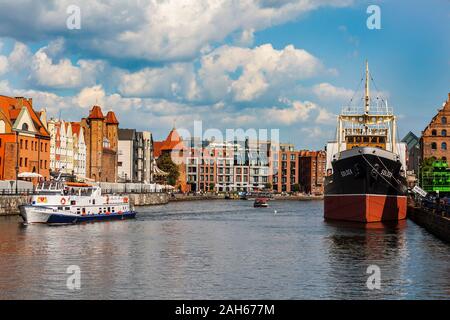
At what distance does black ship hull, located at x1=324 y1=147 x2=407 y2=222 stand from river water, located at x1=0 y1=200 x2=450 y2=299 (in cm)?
541

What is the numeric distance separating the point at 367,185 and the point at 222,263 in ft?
111

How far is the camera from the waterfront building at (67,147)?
14725cm

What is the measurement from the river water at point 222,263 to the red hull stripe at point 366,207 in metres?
5.02

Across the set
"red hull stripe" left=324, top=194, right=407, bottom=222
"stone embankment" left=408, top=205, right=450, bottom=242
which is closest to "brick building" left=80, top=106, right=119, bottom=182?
"red hull stripe" left=324, top=194, right=407, bottom=222

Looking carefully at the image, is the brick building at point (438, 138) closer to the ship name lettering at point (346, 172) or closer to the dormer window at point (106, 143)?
the dormer window at point (106, 143)

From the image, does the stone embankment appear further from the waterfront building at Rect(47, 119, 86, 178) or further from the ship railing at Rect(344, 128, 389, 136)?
the waterfront building at Rect(47, 119, 86, 178)

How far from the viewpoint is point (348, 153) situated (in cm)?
8031

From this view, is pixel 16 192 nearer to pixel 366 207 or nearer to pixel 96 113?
pixel 366 207

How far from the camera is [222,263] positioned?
46.4 meters

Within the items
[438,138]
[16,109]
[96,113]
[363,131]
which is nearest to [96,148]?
[96,113]

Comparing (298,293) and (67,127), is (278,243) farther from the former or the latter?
(67,127)

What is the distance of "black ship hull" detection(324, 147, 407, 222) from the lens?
252 feet
